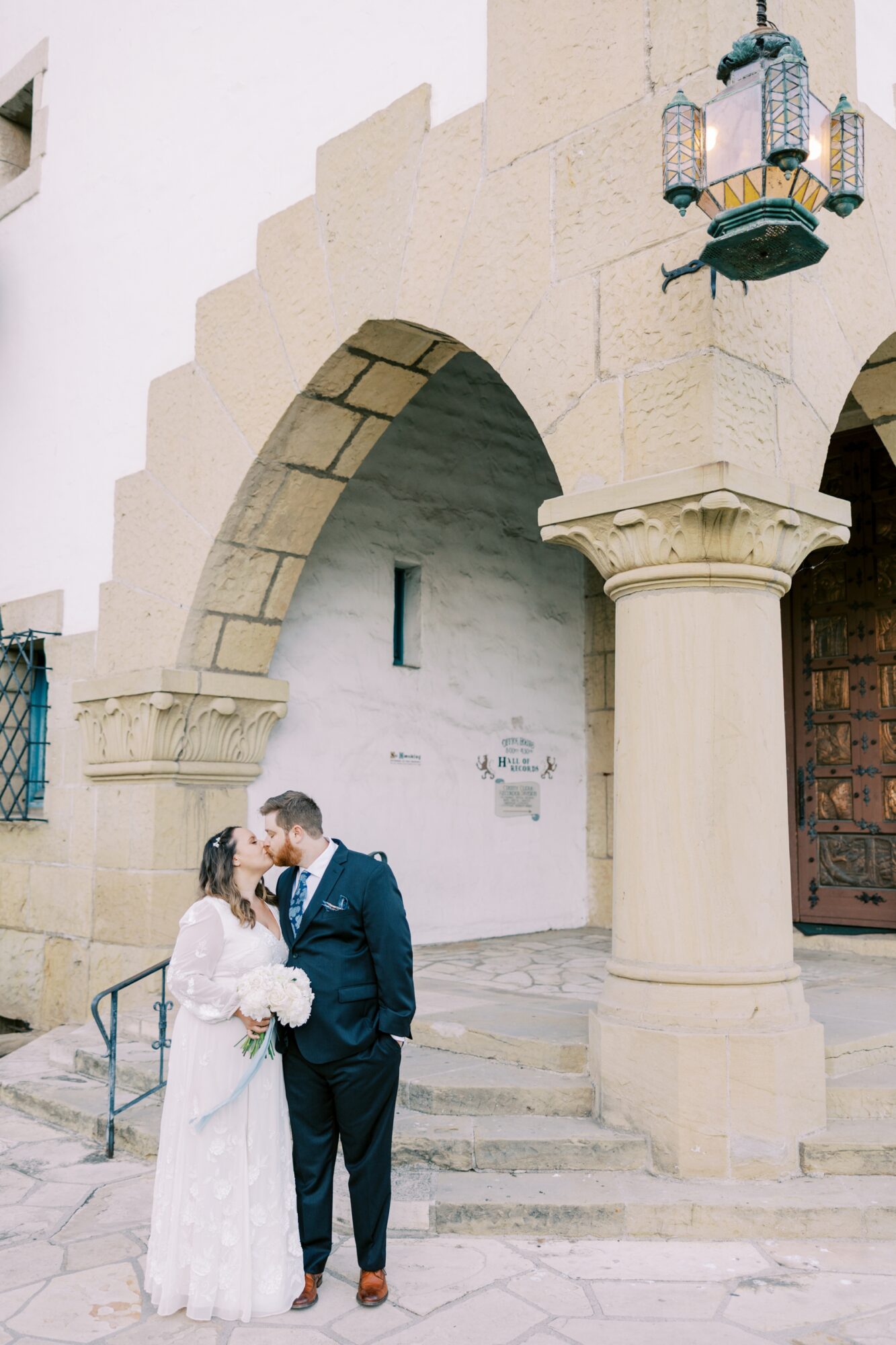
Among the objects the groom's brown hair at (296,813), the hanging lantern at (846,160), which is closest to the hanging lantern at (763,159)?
the hanging lantern at (846,160)

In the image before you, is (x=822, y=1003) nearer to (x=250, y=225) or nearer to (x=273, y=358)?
(x=273, y=358)

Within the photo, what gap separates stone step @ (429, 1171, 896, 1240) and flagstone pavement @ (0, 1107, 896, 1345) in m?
0.04

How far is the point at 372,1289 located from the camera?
3.07 meters

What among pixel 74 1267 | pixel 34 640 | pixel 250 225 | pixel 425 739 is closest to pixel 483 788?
pixel 425 739

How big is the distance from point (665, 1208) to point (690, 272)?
2756 millimetres

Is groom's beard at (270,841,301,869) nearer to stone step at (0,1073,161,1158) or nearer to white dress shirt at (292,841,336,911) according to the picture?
white dress shirt at (292,841,336,911)

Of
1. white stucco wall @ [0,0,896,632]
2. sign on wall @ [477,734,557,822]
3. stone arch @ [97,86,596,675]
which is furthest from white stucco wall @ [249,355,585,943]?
white stucco wall @ [0,0,896,632]

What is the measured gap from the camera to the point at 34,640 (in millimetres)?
6906

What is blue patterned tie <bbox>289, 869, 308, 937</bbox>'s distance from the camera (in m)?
3.22

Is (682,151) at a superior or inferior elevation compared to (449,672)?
superior

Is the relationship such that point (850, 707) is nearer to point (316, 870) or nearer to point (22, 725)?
point (316, 870)

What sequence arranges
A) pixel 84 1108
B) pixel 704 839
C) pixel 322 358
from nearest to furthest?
pixel 704 839 → pixel 84 1108 → pixel 322 358

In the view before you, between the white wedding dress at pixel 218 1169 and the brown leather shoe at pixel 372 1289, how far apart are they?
0.16m

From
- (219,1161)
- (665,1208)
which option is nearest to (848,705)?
(665,1208)
